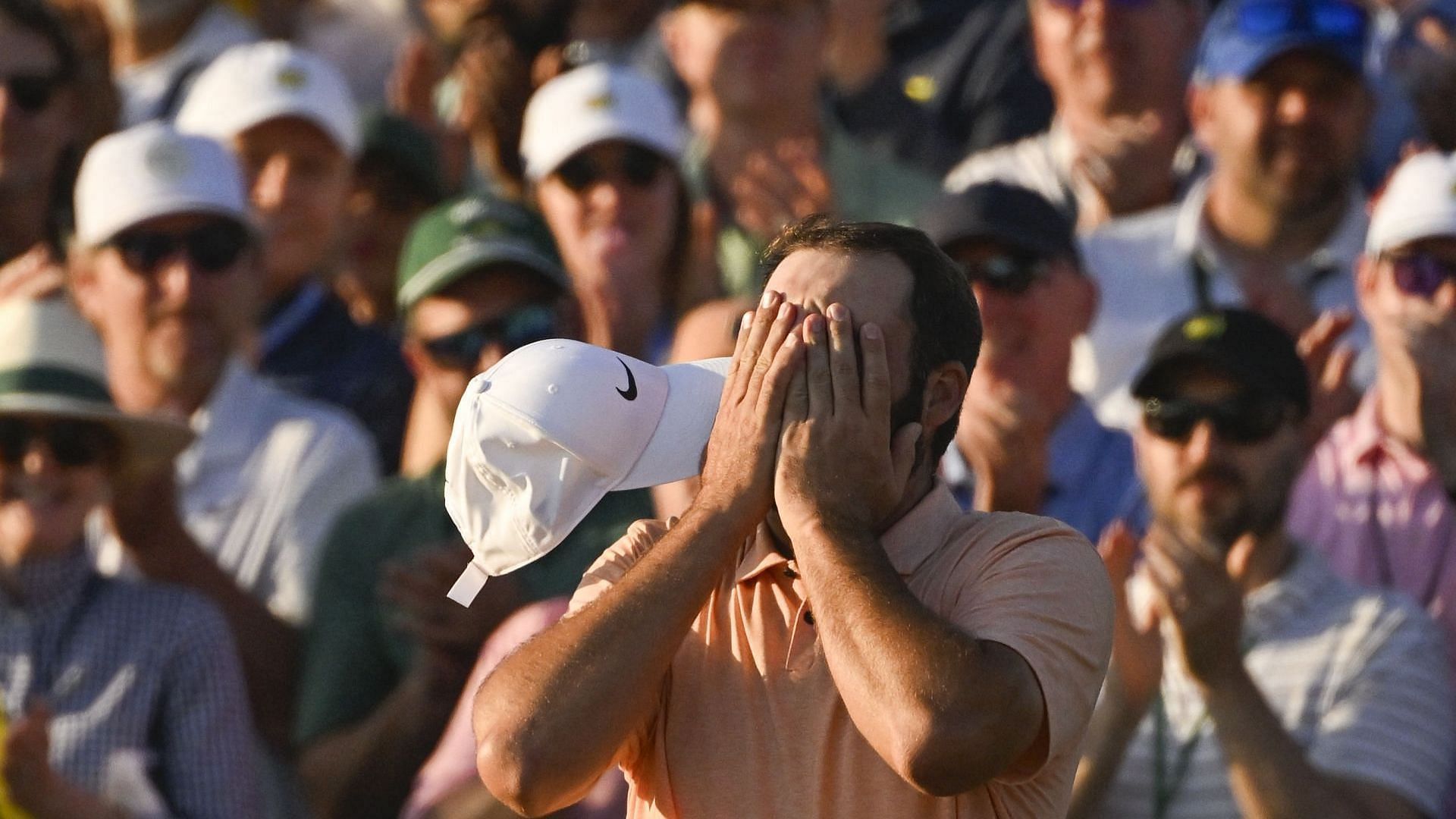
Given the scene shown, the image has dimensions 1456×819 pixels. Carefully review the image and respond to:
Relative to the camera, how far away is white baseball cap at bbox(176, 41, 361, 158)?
712cm

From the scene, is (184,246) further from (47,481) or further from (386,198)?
(386,198)

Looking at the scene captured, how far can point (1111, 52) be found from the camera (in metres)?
6.86

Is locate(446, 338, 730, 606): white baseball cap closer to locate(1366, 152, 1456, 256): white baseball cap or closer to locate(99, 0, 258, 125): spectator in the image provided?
locate(1366, 152, 1456, 256): white baseball cap

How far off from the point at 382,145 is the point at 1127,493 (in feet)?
9.70

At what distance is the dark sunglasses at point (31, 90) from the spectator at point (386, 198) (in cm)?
97

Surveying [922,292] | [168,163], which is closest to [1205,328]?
[922,292]

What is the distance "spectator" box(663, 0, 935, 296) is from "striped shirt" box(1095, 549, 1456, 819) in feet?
7.12

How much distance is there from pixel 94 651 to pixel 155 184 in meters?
1.60

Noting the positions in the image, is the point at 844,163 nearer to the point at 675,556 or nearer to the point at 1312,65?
the point at 1312,65

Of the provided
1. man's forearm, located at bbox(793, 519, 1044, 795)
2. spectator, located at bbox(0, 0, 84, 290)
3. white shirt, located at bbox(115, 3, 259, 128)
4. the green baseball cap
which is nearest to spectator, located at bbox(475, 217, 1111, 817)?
man's forearm, located at bbox(793, 519, 1044, 795)

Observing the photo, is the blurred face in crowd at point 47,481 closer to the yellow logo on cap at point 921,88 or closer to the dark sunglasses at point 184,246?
the dark sunglasses at point 184,246

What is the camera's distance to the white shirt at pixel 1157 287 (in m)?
6.28

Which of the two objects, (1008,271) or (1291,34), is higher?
(1291,34)

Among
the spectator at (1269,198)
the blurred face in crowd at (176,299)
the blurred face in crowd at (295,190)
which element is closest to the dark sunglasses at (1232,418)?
the spectator at (1269,198)
